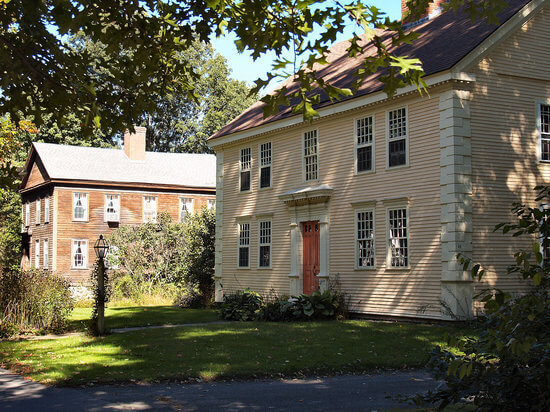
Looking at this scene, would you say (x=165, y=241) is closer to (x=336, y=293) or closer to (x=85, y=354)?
(x=336, y=293)

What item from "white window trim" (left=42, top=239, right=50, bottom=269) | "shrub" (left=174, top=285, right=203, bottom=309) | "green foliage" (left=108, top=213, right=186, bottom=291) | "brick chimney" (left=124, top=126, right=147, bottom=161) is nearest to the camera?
"shrub" (left=174, top=285, right=203, bottom=309)

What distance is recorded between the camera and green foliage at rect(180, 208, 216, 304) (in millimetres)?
29719

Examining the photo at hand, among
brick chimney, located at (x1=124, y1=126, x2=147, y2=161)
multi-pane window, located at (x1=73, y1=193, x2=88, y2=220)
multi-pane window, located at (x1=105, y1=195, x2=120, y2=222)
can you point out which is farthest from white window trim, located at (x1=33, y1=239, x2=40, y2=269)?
brick chimney, located at (x1=124, y1=126, x2=147, y2=161)

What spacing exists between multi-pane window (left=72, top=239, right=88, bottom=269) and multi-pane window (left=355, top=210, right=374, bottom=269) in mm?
25406

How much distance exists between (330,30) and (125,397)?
225 inches

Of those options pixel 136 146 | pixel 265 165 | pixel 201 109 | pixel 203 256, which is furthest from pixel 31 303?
pixel 201 109

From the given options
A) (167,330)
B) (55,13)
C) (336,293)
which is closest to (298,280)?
(336,293)

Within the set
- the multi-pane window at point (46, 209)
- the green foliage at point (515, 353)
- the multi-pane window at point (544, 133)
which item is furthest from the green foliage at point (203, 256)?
the green foliage at point (515, 353)

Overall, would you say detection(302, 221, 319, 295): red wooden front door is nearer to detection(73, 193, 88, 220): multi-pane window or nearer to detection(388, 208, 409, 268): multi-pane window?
detection(388, 208, 409, 268): multi-pane window

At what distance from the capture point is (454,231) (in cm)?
1727

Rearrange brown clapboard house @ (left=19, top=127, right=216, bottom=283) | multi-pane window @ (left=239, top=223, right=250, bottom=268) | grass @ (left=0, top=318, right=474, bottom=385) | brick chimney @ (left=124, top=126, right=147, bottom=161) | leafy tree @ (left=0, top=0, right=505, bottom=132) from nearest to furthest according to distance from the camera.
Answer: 1. leafy tree @ (left=0, top=0, right=505, bottom=132)
2. grass @ (left=0, top=318, right=474, bottom=385)
3. multi-pane window @ (left=239, top=223, right=250, bottom=268)
4. brown clapboard house @ (left=19, top=127, right=216, bottom=283)
5. brick chimney @ (left=124, top=126, right=147, bottom=161)

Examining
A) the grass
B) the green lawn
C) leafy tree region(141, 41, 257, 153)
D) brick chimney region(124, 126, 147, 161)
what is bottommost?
the green lawn

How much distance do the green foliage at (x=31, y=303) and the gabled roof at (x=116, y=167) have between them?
2445 centimetres

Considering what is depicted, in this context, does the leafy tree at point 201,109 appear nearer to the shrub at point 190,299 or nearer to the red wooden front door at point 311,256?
the shrub at point 190,299
